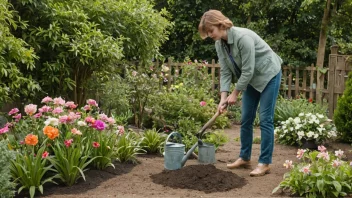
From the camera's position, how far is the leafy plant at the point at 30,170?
4.01 meters

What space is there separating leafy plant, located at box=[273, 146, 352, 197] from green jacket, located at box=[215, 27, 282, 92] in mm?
910

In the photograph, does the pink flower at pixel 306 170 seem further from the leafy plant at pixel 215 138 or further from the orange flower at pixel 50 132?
the leafy plant at pixel 215 138

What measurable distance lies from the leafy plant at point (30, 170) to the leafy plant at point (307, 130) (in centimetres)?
374

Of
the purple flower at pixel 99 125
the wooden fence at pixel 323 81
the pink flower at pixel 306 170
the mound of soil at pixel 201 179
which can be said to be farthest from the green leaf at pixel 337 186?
the wooden fence at pixel 323 81

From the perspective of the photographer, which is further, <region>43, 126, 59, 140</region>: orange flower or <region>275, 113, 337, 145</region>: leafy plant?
<region>275, 113, 337, 145</region>: leafy plant

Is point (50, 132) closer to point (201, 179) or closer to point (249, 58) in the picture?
point (201, 179)

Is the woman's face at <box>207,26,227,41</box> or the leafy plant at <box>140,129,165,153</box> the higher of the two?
the woman's face at <box>207,26,227,41</box>

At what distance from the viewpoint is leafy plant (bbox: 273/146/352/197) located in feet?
12.7

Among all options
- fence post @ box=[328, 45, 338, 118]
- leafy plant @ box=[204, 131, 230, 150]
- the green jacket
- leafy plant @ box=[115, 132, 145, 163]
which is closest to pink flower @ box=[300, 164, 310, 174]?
the green jacket

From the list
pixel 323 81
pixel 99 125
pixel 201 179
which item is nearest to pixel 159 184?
pixel 201 179

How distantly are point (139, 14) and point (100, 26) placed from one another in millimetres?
734

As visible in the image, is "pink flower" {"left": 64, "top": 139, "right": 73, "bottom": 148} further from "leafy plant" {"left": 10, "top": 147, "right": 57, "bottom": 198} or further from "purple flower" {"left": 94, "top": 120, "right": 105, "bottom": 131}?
"purple flower" {"left": 94, "top": 120, "right": 105, "bottom": 131}

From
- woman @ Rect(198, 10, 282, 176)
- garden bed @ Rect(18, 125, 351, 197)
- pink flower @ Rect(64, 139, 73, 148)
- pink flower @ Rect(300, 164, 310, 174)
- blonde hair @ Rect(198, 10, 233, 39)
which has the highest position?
blonde hair @ Rect(198, 10, 233, 39)

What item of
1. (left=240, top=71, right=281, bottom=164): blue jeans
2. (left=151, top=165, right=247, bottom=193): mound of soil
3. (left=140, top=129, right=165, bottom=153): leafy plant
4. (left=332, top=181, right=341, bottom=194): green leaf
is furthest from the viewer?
(left=140, top=129, right=165, bottom=153): leafy plant
